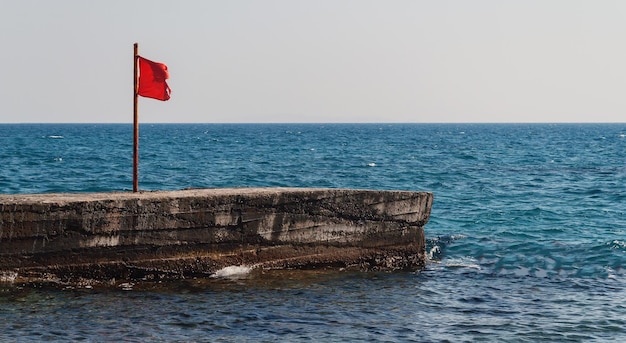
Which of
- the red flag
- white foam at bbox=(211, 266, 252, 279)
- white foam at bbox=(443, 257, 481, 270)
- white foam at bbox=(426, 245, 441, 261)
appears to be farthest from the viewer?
white foam at bbox=(426, 245, 441, 261)

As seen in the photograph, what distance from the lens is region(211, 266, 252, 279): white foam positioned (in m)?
13.5

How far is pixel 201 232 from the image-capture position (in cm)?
1324

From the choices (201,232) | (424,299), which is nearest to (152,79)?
(201,232)

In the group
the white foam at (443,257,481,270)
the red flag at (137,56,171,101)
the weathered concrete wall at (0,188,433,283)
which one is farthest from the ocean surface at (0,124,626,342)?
the red flag at (137,56,171,101)

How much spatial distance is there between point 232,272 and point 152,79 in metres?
3.67

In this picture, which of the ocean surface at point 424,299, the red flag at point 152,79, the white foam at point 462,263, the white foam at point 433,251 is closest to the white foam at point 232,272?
the ocean surface at point 424,299

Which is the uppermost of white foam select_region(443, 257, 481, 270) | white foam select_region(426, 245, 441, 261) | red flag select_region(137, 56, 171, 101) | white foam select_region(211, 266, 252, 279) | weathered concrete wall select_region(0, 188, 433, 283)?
red flag select_region(137, 56, 171, 101)

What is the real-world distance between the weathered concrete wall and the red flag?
1818 millimetres

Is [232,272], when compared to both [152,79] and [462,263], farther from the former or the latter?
[462,263]

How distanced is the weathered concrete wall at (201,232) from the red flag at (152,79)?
182 cm

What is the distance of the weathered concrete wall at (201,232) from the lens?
12.4 m

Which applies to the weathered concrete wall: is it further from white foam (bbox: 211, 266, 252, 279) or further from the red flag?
the red flag

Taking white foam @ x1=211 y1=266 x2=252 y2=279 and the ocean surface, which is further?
white foam @ x1=211 y1=266 x2=252 y2=279

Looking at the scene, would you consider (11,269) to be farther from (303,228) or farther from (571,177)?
(571,177)
